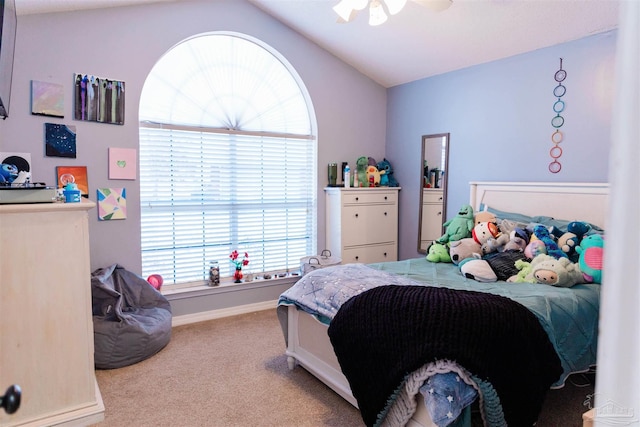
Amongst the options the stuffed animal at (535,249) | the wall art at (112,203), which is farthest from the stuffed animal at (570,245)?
the wall art at (112,203)

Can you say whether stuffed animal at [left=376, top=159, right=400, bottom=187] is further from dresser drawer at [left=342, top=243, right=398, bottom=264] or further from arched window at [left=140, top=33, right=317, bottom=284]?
arched window at [left=140, top=33, right=317, bottom=284]

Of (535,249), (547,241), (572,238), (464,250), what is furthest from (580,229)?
(464,250)

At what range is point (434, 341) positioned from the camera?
1.69m

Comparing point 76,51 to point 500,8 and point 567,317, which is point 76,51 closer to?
point 500,8

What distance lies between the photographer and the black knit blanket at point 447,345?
66.1 inches

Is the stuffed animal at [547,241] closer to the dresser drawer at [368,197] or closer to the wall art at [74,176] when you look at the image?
the dresser drawer at [368,197]

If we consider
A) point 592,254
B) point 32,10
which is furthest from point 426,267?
point 32,10

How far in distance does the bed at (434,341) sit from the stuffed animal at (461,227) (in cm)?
68

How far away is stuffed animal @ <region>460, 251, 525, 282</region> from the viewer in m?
2.64

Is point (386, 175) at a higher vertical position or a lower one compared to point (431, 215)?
higher

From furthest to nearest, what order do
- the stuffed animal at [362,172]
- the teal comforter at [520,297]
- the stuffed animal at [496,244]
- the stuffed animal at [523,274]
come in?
the stuffed animal at [362,172] → the stuffed animal at [496,244] → the stuffed animal at [523,274] → the teal comforter at [520,297]

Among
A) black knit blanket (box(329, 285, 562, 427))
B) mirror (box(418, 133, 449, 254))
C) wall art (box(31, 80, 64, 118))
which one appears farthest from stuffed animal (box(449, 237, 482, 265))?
wall art (box(31, 80, 64, 118))

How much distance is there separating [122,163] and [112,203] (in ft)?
1.06

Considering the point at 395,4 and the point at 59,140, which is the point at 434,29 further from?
the point at 59,140
